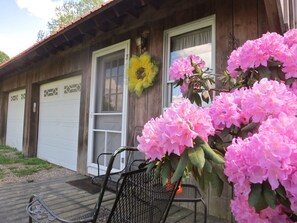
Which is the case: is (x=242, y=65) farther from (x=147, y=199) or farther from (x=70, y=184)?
(x=70, y=184)

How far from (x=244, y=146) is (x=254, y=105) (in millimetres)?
252

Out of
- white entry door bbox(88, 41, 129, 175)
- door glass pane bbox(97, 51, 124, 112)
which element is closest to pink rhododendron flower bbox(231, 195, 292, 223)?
white entry door bbox(88, 41, 129, 175)

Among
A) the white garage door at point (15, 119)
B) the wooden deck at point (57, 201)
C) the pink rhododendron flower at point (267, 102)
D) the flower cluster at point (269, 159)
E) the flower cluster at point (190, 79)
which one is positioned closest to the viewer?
the flower cluster at point (269, 159)

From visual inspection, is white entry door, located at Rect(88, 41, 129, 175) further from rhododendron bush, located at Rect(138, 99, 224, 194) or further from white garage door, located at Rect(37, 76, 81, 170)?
rhododendron bush, located at Rect(138, 99, 224, 194)

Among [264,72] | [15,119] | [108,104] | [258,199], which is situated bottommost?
[258,199]

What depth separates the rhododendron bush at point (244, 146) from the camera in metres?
0.60

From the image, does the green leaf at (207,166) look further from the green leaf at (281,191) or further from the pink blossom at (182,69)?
the pink blossom at (182,69)

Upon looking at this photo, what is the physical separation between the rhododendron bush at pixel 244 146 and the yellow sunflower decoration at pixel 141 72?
2.26 meters

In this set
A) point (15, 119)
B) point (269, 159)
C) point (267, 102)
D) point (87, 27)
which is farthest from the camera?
point (15, 119)

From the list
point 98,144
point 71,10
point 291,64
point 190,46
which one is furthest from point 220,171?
point 71,10

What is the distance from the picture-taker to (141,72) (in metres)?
3.51

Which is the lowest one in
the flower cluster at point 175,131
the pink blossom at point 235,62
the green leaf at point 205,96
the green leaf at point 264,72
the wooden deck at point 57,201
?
the wooden deck at point 57,201

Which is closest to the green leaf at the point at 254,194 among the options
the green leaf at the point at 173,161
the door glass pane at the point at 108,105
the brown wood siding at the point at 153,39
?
the green leaf at the point at 173,161

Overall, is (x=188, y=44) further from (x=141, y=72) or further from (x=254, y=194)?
(x=254, y=194)
